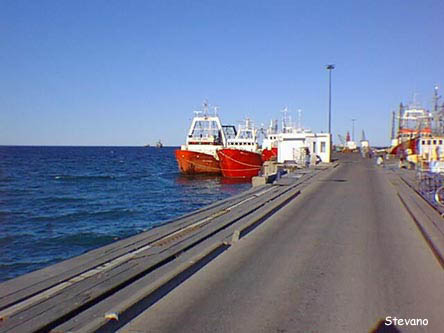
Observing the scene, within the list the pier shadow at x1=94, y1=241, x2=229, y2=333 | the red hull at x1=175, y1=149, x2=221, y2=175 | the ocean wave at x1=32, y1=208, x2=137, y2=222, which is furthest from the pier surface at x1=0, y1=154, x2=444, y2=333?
the red hull at x1=175, y1=149, x2=221, y2=175

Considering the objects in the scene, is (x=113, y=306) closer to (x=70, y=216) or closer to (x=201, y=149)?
(x=70, y=216)

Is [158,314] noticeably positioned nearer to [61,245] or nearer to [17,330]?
[17,330]

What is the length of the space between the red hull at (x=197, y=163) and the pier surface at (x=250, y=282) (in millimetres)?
46818

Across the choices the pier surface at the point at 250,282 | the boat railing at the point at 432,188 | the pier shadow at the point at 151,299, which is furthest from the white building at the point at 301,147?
the pier shadow at the point at 151,299

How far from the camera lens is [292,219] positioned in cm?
1185

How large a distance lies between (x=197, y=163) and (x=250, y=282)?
5219 centimetres

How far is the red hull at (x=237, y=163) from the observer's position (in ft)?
175

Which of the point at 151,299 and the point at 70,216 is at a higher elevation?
the point at 151,299

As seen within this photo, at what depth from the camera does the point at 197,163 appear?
58.4 m

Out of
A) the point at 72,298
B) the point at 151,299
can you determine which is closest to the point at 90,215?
the point at 72,298

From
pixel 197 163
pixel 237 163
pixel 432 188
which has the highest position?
pixel 432 188

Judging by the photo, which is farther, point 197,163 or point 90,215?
point 197,163

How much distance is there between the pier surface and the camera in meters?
4.99

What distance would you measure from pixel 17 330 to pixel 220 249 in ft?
14.5
